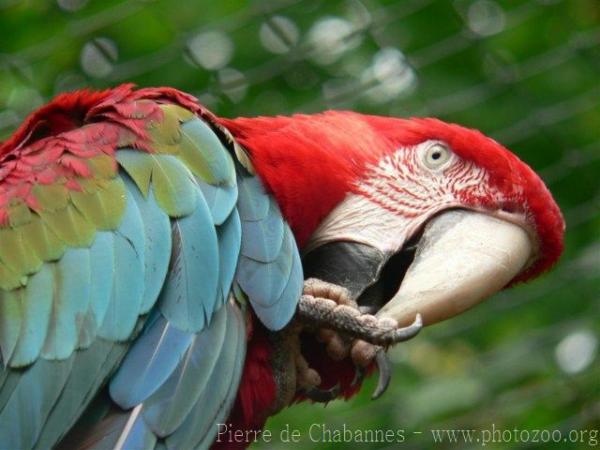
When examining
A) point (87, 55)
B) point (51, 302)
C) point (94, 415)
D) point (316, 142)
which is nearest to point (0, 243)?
point (51, 302)

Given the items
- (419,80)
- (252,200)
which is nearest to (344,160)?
(252,200)

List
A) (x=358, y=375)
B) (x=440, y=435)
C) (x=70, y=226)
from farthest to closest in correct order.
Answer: (x=440, y=435) → (x=358, y=375) → (x=70, y=226)

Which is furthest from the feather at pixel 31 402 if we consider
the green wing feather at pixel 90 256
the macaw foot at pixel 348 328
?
the macaw foot at pixel 348 328

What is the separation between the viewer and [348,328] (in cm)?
173

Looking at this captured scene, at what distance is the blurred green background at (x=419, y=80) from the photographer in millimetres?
2703

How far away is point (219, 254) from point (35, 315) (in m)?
0.22

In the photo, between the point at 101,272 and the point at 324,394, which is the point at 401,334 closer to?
the point at 324,394

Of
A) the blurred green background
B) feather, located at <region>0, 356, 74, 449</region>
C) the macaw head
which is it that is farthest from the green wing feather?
the blurred green background

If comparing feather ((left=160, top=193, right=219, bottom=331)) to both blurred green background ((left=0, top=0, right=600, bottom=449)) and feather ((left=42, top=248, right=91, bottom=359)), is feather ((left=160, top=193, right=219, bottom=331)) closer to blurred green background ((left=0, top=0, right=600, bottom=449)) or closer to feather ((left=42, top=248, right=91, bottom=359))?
feather ((left=42, top=248, right=91, bottom=359))

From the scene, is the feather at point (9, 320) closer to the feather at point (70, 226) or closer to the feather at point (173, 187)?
the feather at point (70, 226)

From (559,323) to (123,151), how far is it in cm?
130

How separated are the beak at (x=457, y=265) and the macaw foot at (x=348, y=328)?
1.4 inches

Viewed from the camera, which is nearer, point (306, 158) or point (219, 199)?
point (219, 199)

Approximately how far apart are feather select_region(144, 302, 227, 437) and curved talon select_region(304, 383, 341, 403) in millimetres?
214
